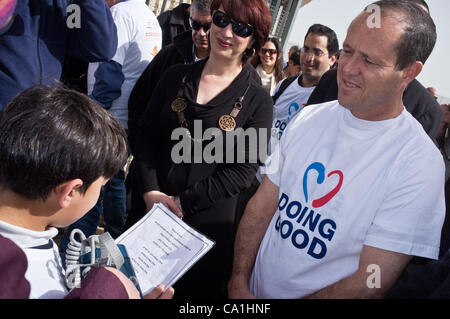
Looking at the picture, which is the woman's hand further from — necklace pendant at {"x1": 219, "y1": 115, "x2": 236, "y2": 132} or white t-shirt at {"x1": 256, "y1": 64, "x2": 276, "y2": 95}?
white t-shirt at {"x1": 256, "y1": 64, "x2": 276, "y2": 95}

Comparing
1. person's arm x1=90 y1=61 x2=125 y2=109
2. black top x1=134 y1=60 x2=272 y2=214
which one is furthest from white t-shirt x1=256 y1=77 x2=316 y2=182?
person's arm x1=90 y1=61 x2=125 y2=109

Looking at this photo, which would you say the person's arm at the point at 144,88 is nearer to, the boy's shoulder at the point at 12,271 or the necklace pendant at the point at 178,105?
the necklace pendant at the point at 178,105

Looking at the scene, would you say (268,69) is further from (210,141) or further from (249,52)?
(210,141)

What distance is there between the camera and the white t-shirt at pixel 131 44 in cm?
269

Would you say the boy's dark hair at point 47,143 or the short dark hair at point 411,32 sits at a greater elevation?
the short dark hair at point 411,32

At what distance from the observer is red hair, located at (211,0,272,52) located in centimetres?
198

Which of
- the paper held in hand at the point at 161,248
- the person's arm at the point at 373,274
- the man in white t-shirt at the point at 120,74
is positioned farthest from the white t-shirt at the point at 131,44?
the person's arm at the point at 373,274

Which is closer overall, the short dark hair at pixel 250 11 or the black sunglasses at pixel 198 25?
the short dark hair at pixel 250 11

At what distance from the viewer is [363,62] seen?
1432 mm

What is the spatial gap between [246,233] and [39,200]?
3.14 ft

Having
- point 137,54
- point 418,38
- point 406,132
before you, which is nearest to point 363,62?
point 418,38

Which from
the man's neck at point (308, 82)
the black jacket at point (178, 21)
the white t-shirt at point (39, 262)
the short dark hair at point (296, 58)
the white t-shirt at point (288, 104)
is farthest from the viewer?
the short dark hair at point (296, 58)

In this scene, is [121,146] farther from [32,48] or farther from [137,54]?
[137,54]

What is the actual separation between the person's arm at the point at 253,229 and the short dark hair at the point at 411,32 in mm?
758
